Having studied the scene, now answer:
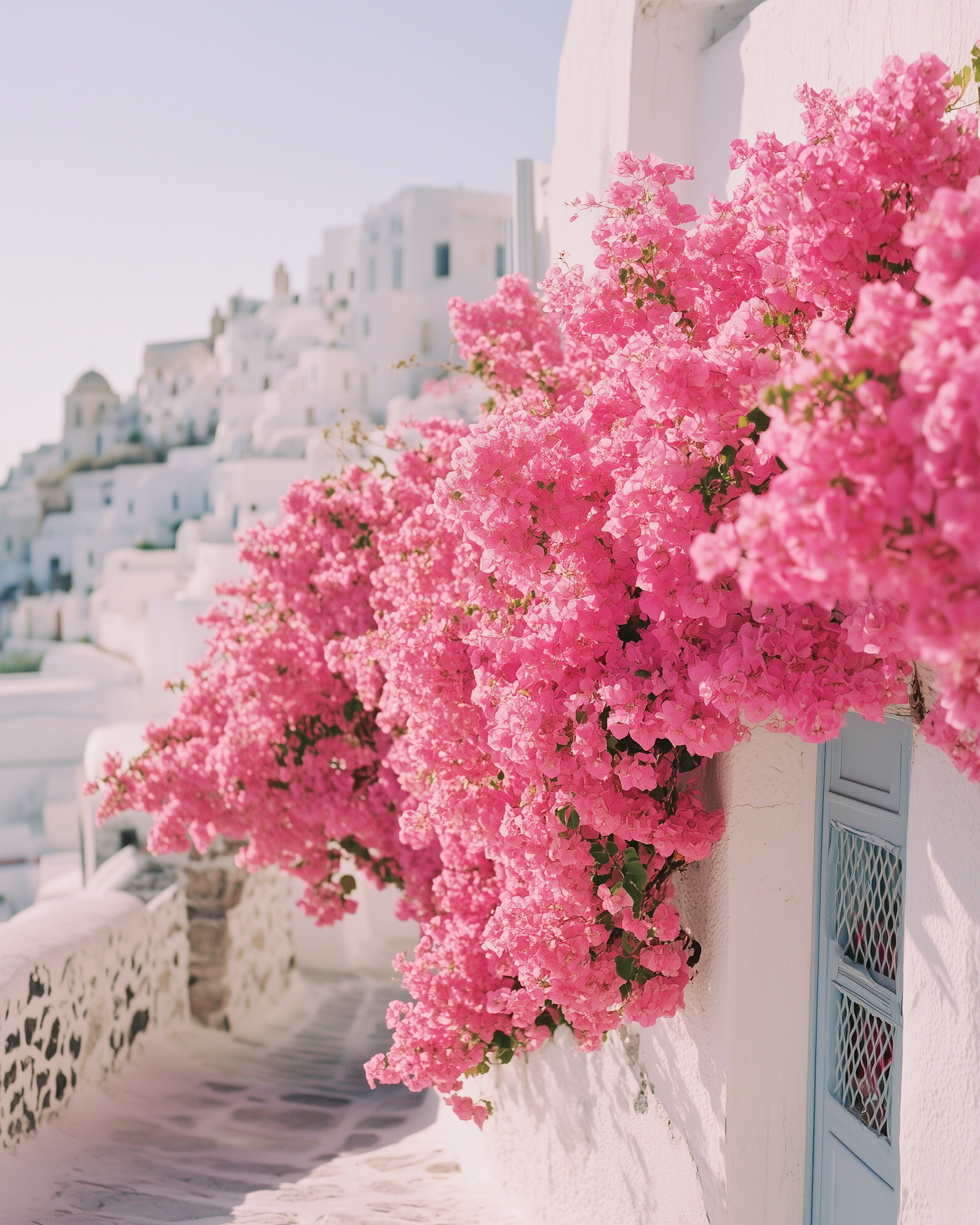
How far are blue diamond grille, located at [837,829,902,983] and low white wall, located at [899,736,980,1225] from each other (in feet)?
1.12

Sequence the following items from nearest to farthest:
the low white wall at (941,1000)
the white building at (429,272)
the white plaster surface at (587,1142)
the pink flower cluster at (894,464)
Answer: the pink flower cluster at (894,464) → the low white wall at (941,1000) → the white plaster surface at (587,1142) → the white building at (429,272)

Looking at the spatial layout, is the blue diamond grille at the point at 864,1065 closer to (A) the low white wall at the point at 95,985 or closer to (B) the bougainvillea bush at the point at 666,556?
(B) the bougainvillea bush at the point at 666,556

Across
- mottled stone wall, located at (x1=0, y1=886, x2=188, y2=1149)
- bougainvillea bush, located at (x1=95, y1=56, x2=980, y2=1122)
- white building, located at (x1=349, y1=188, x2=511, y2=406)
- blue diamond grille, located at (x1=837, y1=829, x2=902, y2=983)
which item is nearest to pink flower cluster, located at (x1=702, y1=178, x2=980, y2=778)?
bougainvillea bush, located at (x1=95, y1=56, x2=980, y2=1122)

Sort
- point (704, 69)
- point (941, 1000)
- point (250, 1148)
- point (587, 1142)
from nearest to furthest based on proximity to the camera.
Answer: point (941, 1000) < point (587, 1142) < point (704, 69) < point (250, 1148)

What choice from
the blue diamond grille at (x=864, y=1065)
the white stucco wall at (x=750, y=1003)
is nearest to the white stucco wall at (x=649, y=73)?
the white stucco wall at (x=750, y=1003)

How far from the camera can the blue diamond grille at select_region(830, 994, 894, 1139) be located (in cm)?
313

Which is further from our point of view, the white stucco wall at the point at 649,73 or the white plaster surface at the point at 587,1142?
the white stucco wall at the point at 649,73

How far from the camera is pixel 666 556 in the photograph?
2701 millimetres

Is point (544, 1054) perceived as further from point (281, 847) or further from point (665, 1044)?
point (281, 847)

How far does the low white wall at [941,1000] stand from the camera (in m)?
2.53

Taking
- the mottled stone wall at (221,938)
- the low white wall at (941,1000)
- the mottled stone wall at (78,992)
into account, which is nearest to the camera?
the low white wall at (941,1000)

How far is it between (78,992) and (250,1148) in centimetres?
170

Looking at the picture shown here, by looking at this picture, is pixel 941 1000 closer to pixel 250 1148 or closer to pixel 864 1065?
pixel 864 1065

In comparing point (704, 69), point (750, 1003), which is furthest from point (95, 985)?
point (704, 69)
